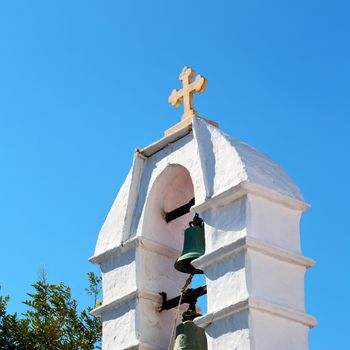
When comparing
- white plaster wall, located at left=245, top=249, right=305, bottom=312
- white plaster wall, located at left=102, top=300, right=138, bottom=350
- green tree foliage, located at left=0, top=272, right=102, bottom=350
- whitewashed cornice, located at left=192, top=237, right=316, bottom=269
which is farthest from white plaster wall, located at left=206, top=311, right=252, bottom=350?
green tree foliage, located at left=0, top=272, right=102, bottom=350

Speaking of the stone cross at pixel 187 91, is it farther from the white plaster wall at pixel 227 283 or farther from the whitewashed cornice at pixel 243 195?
the white plaster wall at pixel 227 283

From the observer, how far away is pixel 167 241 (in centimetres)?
797

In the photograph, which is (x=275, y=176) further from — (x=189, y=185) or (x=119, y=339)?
(x=119, y=339)

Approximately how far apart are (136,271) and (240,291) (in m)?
1.22

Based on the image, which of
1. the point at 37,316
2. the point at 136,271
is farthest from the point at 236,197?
the point at 37,316

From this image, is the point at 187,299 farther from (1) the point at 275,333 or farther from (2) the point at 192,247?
(1) the point at 275,333

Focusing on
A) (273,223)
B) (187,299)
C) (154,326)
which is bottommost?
(154,326)

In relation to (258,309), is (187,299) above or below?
above

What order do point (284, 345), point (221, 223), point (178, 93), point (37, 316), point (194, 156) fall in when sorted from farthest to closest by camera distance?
point (37, 316) < point (178, 93) < point (194, 156) < point (221, 223) < point (284, 345)

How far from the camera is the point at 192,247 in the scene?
7.54 meters

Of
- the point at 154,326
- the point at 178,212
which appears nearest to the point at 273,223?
the point at 178,212

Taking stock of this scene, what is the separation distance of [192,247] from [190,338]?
0.69 meters

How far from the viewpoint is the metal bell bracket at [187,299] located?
7.51 m

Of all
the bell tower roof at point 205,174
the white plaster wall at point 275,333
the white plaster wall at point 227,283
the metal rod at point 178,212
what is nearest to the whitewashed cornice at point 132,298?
the bell tower roof at point 205,174
